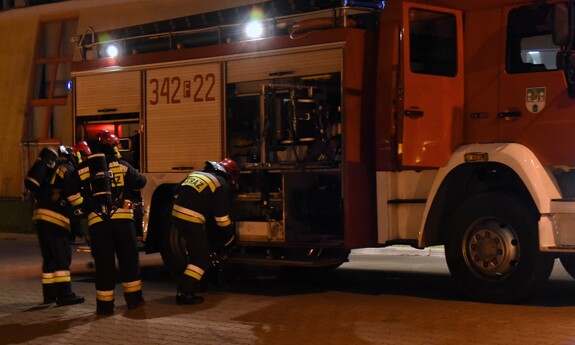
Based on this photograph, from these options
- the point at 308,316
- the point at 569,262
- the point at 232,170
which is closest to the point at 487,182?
the point at 569,262

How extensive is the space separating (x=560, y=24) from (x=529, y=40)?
0.60 meters

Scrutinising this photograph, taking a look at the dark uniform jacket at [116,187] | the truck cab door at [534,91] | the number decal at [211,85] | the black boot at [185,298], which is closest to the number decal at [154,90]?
the number decal at [211,85]

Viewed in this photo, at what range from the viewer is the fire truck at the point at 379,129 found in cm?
759

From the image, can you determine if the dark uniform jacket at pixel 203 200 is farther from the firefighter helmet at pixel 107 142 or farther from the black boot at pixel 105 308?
the black boot at pixel 105 308

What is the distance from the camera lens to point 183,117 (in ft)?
33.0

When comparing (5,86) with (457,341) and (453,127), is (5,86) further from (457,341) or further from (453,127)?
(457,341)

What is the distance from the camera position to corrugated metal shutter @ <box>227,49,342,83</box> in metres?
8.71

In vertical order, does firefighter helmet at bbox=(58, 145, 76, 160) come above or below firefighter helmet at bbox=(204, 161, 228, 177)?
above

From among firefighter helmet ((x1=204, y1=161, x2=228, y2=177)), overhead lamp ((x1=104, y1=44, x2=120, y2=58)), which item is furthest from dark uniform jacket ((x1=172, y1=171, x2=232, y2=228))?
overhead lamp ((x1=104, y1=44, x2=120, y2=58))

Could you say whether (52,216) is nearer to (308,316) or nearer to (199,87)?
(199,87)

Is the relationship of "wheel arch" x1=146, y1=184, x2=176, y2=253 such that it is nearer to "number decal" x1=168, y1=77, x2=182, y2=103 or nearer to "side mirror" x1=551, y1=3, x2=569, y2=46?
"number decal" x1=168, y1=77, x2=182, y2=103

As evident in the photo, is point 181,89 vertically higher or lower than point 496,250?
higher

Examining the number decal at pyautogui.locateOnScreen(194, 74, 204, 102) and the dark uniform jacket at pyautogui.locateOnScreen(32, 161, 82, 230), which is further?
the number decal at pyautogui.locateOnScreen(194, 74, 204, 102)

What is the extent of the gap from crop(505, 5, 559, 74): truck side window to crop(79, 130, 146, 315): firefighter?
3877 millimetres
